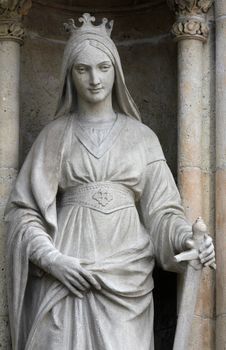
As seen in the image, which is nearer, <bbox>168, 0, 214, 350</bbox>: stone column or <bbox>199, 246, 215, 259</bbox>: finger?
<bbox>199, 246, 215, 259</bbox>: finger

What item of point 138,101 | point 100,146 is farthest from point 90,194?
point 138,101

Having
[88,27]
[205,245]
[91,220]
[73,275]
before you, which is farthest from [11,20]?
[205,245]

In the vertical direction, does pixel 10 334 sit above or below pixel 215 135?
below

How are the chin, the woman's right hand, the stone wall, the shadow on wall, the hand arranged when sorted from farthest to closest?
1. the stone wall
2. the shadow on wall
3. the chin
4. the woman's right hand
5. the hand

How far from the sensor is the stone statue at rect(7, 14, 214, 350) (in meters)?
16.4

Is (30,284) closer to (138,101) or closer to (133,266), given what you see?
(133,266)

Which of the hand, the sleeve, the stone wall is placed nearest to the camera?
the hand

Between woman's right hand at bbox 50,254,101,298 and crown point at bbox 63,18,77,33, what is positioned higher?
crown point at bbox 63,18,77,33

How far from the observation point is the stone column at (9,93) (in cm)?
1723

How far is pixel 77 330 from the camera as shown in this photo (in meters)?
16.3

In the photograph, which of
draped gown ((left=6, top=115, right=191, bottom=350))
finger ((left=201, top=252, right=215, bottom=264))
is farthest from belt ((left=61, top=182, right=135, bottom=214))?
finger ((left=201, top=252, right=215, bottom=264))

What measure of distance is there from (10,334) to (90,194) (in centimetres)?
114

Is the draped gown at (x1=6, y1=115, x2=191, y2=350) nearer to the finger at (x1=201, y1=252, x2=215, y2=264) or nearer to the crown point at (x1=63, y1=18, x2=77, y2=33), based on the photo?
the finger at (x1=201, y1=252, x2=215, y2=264)

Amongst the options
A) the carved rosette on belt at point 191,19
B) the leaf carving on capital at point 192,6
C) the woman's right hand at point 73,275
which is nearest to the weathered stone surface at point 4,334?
the woman's right hand at point 73,275
